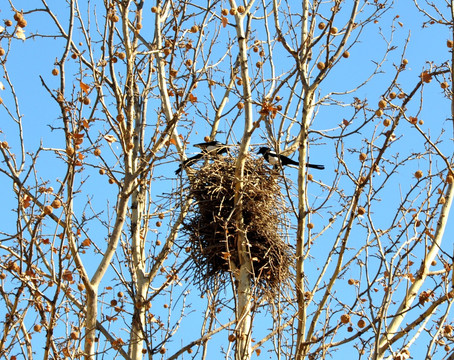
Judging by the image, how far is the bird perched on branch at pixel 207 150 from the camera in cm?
611

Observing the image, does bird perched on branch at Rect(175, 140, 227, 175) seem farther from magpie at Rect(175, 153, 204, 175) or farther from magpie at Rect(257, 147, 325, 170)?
magpie at Rect(257, 147, 325, 170)

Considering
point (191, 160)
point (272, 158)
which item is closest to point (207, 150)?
point (191, 160)

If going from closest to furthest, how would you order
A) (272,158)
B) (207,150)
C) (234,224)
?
(234,224) < (272,158) < (207,150)

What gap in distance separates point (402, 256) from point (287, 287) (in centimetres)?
123

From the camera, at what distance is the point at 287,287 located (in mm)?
5645

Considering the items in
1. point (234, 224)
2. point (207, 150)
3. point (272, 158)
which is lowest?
point (234, 224)

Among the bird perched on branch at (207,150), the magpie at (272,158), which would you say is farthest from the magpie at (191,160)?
the magpie at (272,158)

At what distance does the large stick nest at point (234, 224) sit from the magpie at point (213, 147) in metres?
0.37

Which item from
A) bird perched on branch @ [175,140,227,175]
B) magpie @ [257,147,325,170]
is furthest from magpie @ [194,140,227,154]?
magpie @ [257,147,325,170]

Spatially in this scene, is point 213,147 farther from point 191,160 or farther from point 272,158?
point 272,158

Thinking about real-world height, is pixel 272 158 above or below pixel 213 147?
below

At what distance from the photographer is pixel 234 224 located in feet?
17.7

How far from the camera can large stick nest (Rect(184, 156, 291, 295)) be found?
555 cm

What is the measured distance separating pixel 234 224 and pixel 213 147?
1171mm
